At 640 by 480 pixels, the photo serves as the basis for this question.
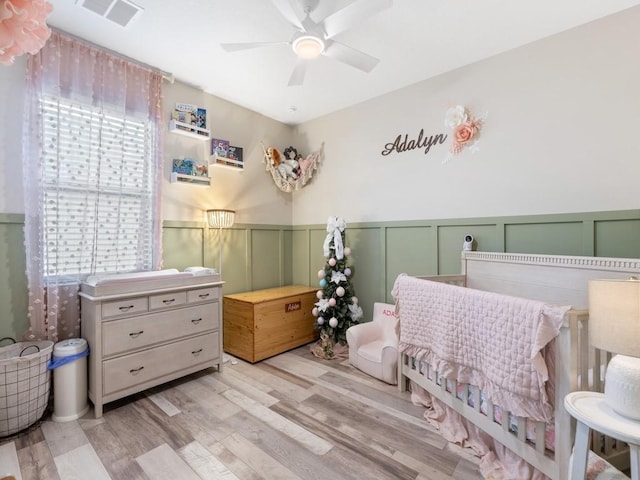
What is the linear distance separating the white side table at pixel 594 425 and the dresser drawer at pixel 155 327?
2.47 meters

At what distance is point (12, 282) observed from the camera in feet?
6.85

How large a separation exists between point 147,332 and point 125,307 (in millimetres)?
258

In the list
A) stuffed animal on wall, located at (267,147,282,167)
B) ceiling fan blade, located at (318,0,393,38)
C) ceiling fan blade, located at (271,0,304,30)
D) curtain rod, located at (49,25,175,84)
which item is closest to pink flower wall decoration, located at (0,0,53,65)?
ceiling fan blade, located at (271,0,304,30)

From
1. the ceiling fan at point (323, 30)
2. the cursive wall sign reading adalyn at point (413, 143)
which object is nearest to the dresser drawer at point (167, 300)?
the ceiling fan at point (323, 30)

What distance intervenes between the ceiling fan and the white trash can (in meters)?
2.27

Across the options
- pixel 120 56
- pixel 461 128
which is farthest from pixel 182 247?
pixel 461 128

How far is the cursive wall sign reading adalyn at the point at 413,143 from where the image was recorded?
283 cm

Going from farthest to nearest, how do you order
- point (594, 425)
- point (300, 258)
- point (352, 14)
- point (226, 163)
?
point (300, 258), point (226, 163), point (352, 14), point (594, 425)

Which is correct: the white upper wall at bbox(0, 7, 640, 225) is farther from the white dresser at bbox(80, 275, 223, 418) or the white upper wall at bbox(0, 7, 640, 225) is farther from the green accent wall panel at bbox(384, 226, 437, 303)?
the white dresser at bbox(80, 275, 223, 418)

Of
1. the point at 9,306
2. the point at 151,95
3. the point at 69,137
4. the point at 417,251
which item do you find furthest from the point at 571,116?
the point at 9,306

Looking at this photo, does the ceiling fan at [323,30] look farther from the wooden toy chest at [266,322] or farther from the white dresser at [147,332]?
the wooden toy chest at [266,322]

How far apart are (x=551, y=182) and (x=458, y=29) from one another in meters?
1.32

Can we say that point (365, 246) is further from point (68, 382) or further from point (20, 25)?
point (20, 25)

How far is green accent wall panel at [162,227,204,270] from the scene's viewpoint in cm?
290
